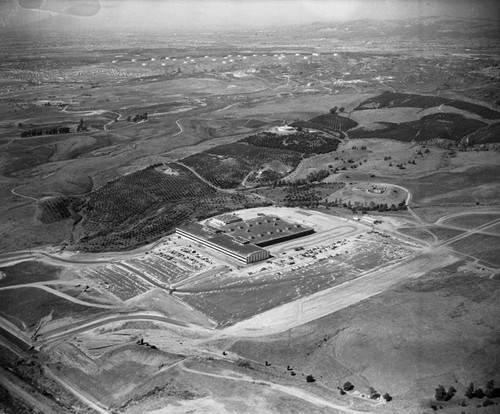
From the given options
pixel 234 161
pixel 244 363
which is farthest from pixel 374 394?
pixel 234 161

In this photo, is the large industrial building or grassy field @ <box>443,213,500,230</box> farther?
grassy field @ <box>443,213,500,230</box>

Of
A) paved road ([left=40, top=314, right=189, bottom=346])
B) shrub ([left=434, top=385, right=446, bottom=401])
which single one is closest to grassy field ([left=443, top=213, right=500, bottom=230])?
shrub ([left=434, top=385, right=446, bottom=401])

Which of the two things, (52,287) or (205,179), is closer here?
(52,287)

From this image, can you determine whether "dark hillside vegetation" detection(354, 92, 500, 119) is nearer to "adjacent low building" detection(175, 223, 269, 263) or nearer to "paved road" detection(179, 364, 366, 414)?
"adjacent low building" detection(175, 223, 269, 263)

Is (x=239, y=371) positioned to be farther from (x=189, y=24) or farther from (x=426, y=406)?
(x=189, y=24)

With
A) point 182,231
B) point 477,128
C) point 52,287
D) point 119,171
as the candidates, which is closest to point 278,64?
point 477,128
